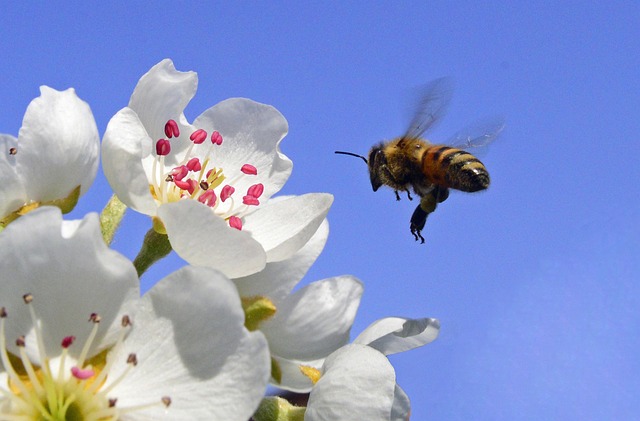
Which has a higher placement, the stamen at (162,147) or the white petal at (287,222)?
the stamen at (162,147)

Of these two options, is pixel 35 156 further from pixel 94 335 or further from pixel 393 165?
pixel 393 165

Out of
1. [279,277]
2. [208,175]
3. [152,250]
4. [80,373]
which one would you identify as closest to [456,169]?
[208,175]

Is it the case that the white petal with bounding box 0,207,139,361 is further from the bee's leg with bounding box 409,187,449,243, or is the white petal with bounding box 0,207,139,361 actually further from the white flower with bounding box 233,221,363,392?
the bee's leg with bounding box 409,187,449,243

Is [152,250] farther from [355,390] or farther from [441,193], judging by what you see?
[441,193]

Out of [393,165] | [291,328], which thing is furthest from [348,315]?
[393,165]

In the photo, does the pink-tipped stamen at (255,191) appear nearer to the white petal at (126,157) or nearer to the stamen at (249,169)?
the stamen at (249,169)

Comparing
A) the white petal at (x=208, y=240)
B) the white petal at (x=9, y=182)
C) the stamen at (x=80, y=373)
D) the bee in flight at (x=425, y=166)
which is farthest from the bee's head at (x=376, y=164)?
the stamen at (x=80, y=373)

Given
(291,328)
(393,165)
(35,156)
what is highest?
(393,165)
